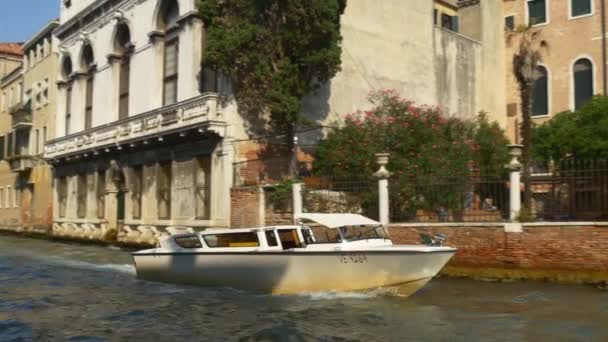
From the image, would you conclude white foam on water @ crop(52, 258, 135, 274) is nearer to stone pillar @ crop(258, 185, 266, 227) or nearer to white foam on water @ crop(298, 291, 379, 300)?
stone pillar @ crop(258, 185, 266, 227)

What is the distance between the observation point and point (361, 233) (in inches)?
478

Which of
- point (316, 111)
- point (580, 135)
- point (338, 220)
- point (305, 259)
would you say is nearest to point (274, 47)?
point (316, 111)

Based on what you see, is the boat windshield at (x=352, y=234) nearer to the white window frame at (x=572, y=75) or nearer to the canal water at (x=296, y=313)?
the canal water at (x=296, y=313)

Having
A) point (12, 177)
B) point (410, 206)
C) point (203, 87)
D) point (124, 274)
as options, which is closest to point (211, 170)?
point (203, 87)

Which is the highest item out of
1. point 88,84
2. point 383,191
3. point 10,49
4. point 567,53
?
point 10,49

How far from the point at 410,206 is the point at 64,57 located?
21455 millimetres

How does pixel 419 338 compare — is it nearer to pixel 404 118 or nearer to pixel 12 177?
pixel 404 118

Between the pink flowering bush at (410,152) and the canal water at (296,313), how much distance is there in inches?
109

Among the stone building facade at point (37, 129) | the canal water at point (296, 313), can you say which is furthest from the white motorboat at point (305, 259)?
the stone building facade at point (37, 129)

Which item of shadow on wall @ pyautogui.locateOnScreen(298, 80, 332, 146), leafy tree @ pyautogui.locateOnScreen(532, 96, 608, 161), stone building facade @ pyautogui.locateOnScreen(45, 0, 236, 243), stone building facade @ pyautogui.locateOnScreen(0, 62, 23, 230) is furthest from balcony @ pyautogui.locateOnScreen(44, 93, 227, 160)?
leafy tree @ pyautogui.locateOnScreen(532, 96, 608, 161)

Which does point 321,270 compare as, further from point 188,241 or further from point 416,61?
point 416,61

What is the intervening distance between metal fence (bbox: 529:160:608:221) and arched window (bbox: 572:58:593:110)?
45.4ft

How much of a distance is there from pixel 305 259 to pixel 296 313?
1.43m

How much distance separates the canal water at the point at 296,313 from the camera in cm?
870
